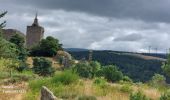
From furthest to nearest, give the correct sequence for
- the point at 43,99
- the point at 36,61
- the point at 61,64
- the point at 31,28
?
1. the point at 31,28
2. the point at 61,64
3. the point at 36,61
4. the point at 43,99

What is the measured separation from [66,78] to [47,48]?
7390 cm

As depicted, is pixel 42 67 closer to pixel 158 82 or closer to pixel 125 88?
pixel 158 82

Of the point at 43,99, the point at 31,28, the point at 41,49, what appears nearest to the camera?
the point at 43,99

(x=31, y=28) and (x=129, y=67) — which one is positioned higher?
(x=31, y=28)

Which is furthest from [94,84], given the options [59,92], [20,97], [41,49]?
[41,49]

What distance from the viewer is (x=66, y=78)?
2105 cm

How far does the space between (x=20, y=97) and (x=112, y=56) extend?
13952cm

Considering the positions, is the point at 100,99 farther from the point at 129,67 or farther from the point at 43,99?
the point at 129,67

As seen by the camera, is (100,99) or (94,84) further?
(94,84)

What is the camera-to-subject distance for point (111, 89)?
70.5ft

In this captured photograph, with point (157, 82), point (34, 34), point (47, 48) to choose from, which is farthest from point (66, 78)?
point (34, 34)

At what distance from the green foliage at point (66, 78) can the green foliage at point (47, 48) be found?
72169mm

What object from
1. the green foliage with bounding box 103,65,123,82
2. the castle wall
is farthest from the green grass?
the castle wall

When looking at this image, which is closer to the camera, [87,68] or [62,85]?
[62,85]
